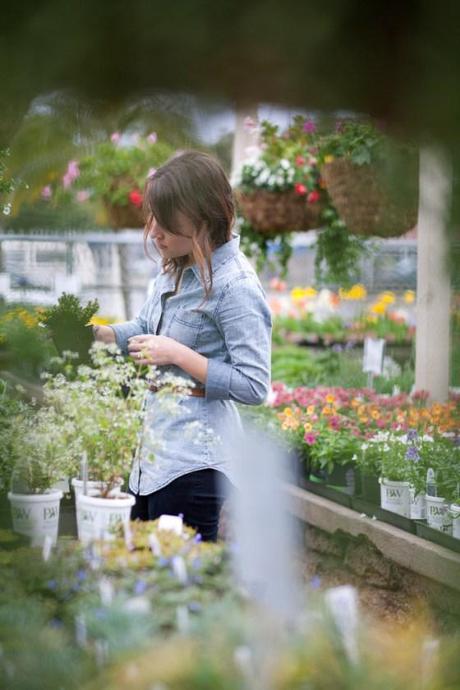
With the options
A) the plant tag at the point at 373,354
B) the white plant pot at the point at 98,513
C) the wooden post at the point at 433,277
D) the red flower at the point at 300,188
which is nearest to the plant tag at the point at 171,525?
the white plant pot at the point at 98,513

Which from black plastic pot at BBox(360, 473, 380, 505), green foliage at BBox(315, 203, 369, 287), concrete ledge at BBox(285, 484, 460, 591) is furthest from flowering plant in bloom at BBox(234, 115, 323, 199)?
black plastic pot at BBox(360, 473, 380, 505)

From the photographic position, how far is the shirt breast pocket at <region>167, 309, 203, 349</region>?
5.87 ft

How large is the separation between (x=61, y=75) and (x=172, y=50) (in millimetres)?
85

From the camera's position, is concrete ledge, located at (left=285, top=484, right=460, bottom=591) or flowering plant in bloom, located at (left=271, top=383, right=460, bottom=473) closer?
concrete ledge, located at (left=285, top=484, right=460, bottom=591)

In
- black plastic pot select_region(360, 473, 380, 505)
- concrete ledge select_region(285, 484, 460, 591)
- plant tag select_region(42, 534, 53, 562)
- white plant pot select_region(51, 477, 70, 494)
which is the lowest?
concrete ledge select_region(285, 484, 460, 591)

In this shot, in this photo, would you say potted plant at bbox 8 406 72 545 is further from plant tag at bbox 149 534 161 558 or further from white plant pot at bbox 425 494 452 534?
white plant pot at bbox 425 494 452 534

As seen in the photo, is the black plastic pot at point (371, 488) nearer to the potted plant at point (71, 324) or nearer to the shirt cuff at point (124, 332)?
the shirt cuff at point (124, 332)

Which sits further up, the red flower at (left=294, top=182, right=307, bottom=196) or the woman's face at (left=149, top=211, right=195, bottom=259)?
the red flower at (left=294, top=182, right=307, bottom=196)

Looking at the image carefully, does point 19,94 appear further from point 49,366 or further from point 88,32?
point 49,366

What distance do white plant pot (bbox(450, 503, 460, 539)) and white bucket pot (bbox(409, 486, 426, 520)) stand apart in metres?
0.25

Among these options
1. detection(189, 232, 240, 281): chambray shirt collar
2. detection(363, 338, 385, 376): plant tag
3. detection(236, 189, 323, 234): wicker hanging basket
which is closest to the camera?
detection(189, 232, 240, 281): chambray shirt collar

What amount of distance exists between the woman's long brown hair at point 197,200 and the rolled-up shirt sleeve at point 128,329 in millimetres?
203

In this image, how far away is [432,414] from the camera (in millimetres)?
3424

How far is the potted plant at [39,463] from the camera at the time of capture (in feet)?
4.46
